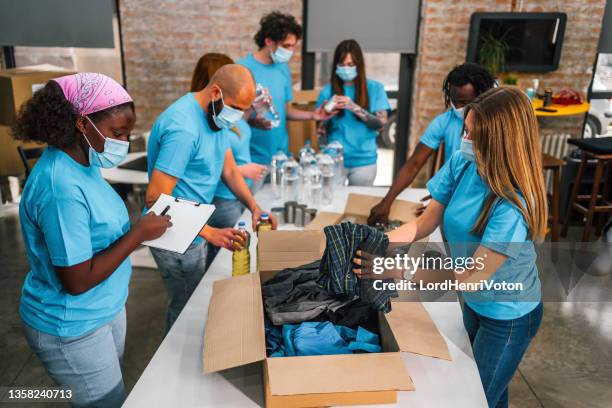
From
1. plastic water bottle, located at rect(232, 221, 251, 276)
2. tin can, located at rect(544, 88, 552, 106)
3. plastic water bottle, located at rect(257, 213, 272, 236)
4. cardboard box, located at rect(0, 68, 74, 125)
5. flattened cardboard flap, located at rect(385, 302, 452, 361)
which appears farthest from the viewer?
tin can, located at rect(544, 88, 552, 106)

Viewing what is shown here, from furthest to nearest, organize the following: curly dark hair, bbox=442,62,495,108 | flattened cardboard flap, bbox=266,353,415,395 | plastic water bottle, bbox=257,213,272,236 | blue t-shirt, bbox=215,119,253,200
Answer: blue t-shirt, bbox=215,119,253,200 < curly dark hair, bbox=442,62,495,108 < plastic water bottle, bbox=257,213,272,236 < flattened cardboard flap, bbox=266,353,415,395

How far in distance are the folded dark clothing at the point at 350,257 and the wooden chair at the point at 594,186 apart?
127 inches

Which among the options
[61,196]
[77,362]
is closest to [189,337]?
[77,362]

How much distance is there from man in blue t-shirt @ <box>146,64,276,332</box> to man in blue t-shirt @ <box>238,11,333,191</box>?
1047 mm

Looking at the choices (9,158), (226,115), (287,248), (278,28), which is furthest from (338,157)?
(9,158)

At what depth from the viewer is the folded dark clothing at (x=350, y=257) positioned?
1.67 metres

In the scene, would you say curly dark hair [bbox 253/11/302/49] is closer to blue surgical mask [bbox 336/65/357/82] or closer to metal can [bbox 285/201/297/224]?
blue surgical mask [bbox 336/65/357/82]

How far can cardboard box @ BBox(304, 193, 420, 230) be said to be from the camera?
2.62 meters

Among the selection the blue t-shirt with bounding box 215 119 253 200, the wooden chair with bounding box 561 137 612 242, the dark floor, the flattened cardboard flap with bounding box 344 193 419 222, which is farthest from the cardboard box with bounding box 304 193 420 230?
the wooden chair with bounding box 561 137 612 242

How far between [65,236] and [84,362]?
0.42 metres

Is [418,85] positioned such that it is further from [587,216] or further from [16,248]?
[16,248]

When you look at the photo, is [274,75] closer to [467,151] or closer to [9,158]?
[467,151]

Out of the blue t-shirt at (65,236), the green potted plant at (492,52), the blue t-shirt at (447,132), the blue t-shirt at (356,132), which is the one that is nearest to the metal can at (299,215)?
the blue t-shirt at (447,132)

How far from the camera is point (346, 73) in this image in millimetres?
3438
